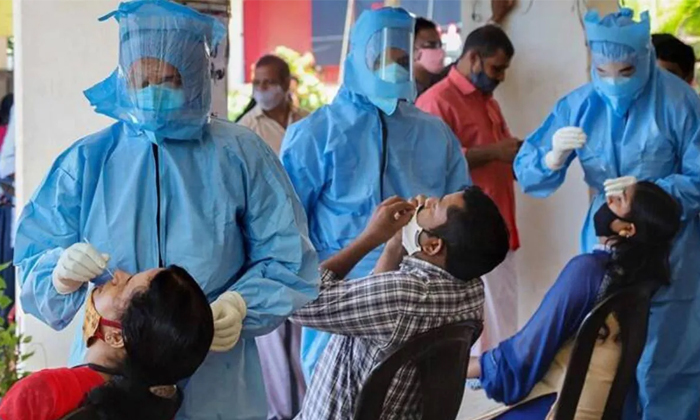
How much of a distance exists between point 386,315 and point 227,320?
0.45 meters

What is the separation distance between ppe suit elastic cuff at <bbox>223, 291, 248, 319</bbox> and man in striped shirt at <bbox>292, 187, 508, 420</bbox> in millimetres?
364

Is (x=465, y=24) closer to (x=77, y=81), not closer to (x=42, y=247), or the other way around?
(x=77, y=81)

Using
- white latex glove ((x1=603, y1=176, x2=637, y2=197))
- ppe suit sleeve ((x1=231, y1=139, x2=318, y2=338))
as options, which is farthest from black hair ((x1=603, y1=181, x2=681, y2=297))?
ppe suit sleeve ((x1=231, y1=139, x2=318, y2=338))

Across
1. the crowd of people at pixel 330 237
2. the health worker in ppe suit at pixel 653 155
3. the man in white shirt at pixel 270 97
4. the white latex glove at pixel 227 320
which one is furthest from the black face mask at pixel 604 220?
the man in white shirt at pixel 270 97

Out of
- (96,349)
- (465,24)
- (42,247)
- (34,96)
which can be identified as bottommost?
(96,349)

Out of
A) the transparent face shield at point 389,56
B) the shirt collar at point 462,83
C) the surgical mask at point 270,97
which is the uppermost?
the transparent face shield at point 389,56

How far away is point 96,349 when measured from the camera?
165 cm

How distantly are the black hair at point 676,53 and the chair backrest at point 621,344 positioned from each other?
185 centimetres

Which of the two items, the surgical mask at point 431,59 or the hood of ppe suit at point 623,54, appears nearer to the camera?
the hood of ppe suit at point 623,54

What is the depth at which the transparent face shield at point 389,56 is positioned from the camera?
291cm

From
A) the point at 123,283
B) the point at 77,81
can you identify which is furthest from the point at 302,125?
the point at 123,283

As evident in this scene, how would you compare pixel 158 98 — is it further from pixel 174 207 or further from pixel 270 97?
pixel 270 97

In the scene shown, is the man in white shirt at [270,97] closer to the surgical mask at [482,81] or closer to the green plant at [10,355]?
the surgical mask at [482,81]

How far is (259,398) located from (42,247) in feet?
1.42
